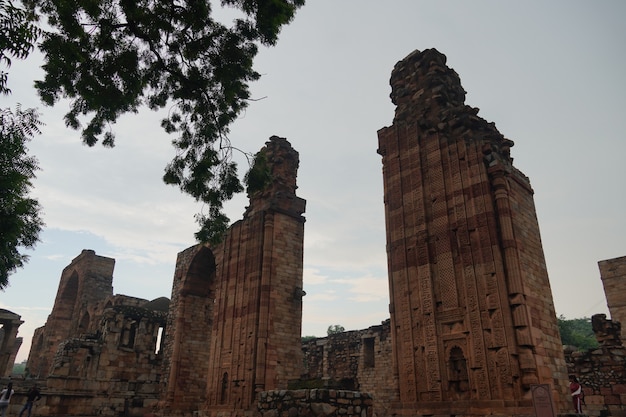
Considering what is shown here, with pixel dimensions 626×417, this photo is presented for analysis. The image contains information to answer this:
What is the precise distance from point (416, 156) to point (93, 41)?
7.22m

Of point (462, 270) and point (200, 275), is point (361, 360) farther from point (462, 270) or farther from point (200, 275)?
point (462, 270)

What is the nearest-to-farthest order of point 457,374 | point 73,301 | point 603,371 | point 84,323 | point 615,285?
point 457,374, point 603,371, point 615,285, point 84,323, point 73,301

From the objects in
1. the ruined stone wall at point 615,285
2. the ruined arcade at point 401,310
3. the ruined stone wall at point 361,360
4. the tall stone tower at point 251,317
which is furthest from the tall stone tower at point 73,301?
the ruined stone wall at point 615,285

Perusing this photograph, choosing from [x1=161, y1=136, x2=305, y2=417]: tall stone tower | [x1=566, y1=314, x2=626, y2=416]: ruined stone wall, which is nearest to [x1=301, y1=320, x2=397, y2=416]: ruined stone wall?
[x1=161, y1=136, x2=305, y2=417]: tall stone tower

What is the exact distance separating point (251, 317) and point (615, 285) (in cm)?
1701

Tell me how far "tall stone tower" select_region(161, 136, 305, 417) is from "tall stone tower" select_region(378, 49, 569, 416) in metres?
3.87

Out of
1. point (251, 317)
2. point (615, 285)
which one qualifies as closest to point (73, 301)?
point (251, 317)

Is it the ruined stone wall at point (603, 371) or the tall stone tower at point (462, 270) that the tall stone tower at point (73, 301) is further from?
the ruined stone wall at point (603, 371)

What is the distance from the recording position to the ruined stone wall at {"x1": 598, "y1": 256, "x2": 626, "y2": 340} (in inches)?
771

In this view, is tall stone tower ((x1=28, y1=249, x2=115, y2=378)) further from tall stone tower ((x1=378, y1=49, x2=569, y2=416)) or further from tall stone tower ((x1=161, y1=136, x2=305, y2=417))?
tall stone tower ((x1=378, y1=49, x2=569, y2=416))

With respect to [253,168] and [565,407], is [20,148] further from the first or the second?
[565,407]

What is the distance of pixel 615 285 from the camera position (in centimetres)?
2003

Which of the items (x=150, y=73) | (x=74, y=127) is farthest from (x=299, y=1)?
(x=74, y=127)

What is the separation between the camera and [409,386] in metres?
8.79
